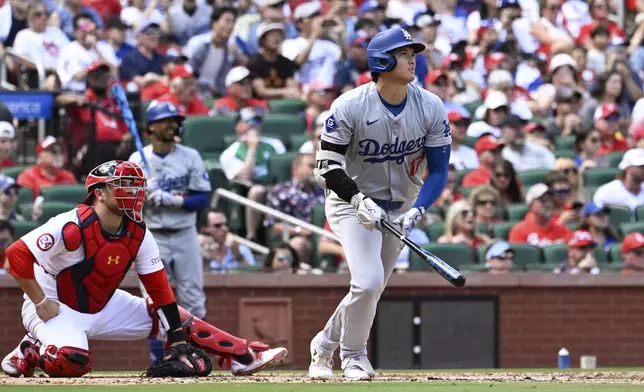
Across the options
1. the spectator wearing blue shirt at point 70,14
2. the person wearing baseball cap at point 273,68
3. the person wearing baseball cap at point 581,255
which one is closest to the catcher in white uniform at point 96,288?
the person wearing baseball cap at point 581,255

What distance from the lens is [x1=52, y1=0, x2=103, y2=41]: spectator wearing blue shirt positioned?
17016 millimetres

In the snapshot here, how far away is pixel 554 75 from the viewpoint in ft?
57.5

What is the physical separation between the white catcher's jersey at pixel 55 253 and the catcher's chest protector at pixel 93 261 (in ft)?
0.11

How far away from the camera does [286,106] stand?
628 inches

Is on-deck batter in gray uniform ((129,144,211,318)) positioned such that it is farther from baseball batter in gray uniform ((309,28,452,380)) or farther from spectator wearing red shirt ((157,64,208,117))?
spectator wearing red shirt ((157,64,208,117))

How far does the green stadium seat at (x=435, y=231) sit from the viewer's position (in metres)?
13.6

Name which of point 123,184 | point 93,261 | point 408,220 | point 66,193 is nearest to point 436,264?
point 408,220

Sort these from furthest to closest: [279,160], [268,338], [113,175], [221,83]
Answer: [221,83] → [279,160] → [268,338] → [113,175]

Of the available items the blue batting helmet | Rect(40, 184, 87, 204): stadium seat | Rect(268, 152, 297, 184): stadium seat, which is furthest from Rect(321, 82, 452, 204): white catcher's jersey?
Rect(268, 152, 297, 184): stadium seat

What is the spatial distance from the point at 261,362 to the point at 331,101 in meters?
6.85

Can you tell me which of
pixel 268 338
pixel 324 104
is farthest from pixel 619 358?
pixel 324 104

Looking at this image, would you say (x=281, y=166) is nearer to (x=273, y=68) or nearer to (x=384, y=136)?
(x=273, y=68)

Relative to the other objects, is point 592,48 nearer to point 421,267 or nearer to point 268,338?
point 421,267

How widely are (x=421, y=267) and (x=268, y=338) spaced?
5.29ft
